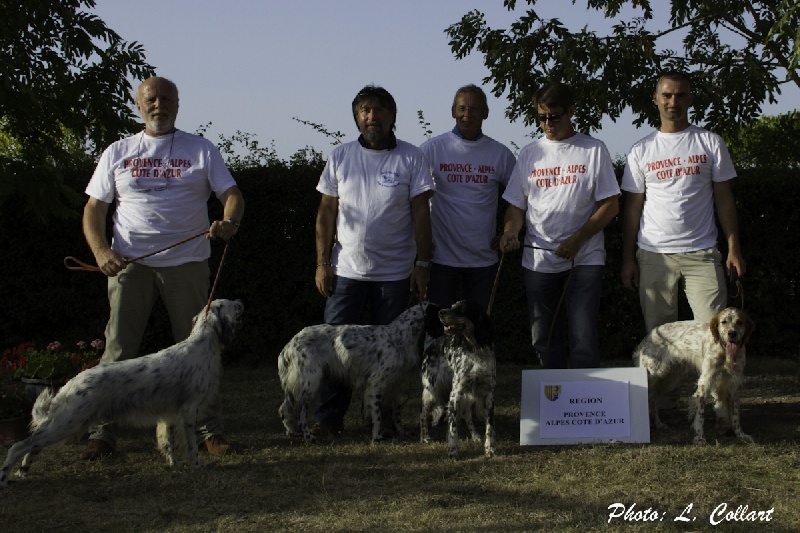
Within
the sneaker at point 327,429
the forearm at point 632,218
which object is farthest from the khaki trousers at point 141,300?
the forearm at point 632,218

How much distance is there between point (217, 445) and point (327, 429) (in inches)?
28.1

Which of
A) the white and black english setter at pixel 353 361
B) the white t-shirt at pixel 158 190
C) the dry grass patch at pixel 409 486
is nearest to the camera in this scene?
the dry grass patch at pixel 409 486

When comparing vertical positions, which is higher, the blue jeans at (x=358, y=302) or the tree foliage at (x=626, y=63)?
the tree foliage at (x=626, y=63)

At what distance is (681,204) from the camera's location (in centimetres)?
512

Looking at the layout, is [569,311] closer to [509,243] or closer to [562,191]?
[509,243]

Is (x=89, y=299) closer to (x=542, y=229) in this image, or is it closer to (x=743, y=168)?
(x=542, y=229)

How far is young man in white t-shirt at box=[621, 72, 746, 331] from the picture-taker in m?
5.12

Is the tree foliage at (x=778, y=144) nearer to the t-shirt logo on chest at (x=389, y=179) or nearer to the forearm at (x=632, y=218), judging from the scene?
the forearm at (x=632, y=218)

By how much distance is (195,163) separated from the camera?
4953mm

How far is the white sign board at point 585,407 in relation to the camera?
16.4ft

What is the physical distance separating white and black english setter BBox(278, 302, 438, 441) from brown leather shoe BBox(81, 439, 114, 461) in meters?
1.00

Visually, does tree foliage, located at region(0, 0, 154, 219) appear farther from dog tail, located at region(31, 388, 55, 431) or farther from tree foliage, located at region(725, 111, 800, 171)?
tree foliage, located at region(725, 111, 800, 171)

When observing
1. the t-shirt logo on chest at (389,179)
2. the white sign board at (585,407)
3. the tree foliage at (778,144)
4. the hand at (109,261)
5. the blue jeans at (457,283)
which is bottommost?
the white sign board at (585,407)

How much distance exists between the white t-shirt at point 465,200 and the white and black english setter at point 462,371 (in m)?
0.54
